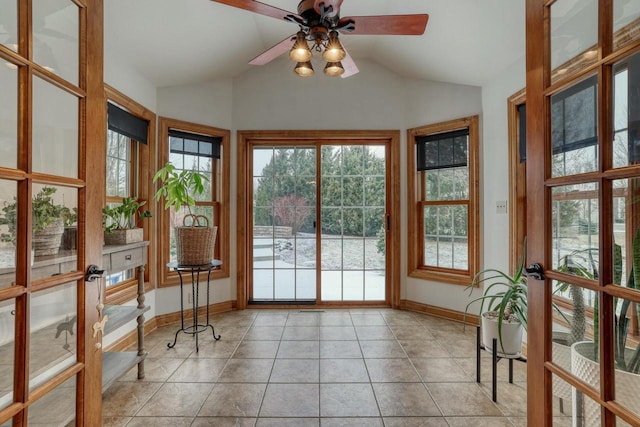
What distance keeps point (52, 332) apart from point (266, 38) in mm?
3255

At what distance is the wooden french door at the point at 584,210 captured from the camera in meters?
0.89

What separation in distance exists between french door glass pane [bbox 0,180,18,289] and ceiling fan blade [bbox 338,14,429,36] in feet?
5.80

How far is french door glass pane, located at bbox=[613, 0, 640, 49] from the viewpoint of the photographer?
33.9 inches

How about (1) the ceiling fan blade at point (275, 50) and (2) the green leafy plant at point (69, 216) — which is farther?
(1) the ceiling fan blade at point (275, 50)

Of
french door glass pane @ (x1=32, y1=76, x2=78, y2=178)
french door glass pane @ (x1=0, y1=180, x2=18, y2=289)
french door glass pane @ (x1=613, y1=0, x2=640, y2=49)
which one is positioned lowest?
french door glass pane @ (x1=0, y1=180, x2=18, y2=289)

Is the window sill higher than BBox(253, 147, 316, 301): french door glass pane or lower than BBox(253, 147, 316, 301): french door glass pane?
lower

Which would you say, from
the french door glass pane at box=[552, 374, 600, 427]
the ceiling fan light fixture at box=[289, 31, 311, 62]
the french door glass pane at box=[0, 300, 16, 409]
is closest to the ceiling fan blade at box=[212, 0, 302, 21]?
the ceiling fan light fixture at box=[289, 31, 311, 62]

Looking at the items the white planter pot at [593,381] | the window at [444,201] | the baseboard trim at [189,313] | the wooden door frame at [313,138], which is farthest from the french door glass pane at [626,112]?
the baseboard trim at [189,313]

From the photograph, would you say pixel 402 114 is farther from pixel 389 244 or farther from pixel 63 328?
pixel 63 328

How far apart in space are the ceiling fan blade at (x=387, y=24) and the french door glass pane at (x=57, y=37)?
134 cm

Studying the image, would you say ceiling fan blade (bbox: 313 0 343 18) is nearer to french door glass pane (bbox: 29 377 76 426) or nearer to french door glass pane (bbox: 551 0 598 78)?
french door glass pane (bbox: 551 0 598 78)

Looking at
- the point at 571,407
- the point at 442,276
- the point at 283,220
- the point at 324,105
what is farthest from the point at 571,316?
the point at 324,105

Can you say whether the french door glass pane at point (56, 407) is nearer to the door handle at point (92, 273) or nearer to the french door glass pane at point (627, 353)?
the door handle at point (92, 273)

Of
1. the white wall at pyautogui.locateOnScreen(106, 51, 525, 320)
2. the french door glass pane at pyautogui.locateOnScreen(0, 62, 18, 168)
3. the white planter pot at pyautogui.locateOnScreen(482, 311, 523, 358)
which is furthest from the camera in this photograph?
the white wall at pyautogui.locateOnScreen(106, 51, 525, 320)
